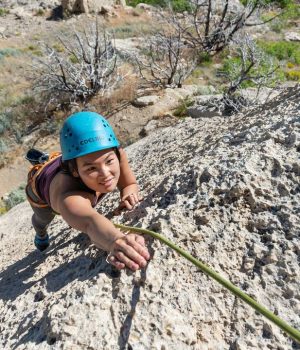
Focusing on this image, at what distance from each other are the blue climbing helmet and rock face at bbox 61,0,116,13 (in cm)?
1791

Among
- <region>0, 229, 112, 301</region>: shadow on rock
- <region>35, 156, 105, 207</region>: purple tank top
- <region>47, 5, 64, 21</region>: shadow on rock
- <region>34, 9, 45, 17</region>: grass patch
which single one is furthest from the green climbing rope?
<region>34, 9, 45, 17</region>: grass patch

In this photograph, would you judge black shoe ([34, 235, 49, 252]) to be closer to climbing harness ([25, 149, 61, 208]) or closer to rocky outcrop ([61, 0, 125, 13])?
climbing harness ([25, 149, 61, 208])

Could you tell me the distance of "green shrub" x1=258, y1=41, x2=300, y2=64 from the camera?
11.4 meters

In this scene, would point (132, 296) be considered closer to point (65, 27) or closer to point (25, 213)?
point (25, 213)

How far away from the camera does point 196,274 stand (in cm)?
130

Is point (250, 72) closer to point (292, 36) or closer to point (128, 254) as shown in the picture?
point (292, 36)

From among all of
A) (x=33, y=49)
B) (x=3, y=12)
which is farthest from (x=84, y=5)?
(x=33, y=49)

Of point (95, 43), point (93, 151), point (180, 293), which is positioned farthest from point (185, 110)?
point (180, 293)

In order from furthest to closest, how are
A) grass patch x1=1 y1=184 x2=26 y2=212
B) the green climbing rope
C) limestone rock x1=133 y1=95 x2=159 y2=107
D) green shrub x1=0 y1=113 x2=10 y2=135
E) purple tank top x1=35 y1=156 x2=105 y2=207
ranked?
1. green shrub x1=0 y1=113 x2=10 y2=135
2. limestone rock x1=133 y1=95 x2=159 y2=107
3. grass patch x1=1 y1=184 x2=26 y2=212
4. purple tank top x1=35 y1=156 x2=105 y2=207
5. the green climbing rope

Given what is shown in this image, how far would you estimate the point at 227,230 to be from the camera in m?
1.40

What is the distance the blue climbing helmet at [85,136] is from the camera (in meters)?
1.73

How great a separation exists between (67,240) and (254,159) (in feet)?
3.31

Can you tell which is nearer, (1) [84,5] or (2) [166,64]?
(2) [166,64]

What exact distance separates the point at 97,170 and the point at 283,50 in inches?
445
